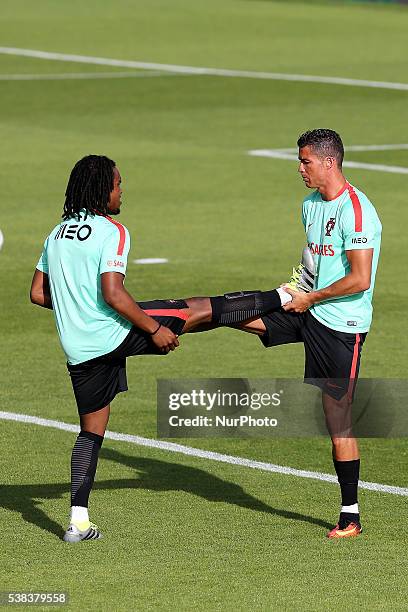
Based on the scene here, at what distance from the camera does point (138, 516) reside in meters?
10.3

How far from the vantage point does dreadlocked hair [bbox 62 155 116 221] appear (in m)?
9.41

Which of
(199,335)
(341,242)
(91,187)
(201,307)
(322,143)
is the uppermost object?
(322,143)

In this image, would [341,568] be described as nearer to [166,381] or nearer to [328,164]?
[328,164]

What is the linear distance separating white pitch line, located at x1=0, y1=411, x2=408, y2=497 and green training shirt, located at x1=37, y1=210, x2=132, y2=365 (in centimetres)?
237

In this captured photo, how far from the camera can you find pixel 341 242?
31.8 ft

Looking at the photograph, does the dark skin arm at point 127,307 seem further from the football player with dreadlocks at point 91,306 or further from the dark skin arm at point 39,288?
the dark skin arm at point 39,288

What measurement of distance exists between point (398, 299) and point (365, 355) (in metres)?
2.45

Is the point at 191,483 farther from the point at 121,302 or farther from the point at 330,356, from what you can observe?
the point at 121,302

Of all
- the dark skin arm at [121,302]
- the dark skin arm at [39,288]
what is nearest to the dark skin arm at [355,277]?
the dark skin arm at [121,302]

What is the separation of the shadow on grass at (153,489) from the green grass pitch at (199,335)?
0.08 feet

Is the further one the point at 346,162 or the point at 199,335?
the point at 346,162

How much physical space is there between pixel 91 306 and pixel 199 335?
6747 millimetres

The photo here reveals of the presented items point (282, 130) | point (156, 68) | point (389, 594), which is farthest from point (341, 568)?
point (156, 68)

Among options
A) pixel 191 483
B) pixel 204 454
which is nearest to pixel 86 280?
pixel 191 483
